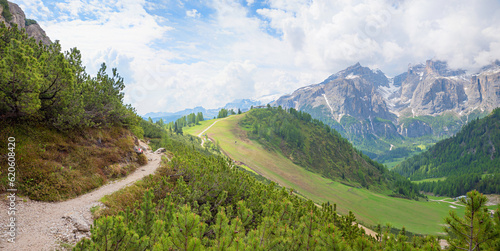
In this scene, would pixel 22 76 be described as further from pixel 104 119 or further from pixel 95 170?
pixel 104 119

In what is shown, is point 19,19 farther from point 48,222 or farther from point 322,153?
point 322,153

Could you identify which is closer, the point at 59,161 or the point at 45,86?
the point at 45,86

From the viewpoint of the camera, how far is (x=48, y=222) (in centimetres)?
1212

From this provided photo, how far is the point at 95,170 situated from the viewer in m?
20.5

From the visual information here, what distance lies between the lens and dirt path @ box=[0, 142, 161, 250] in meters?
10.3

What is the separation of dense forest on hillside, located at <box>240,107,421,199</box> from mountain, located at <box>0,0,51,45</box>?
112 metres

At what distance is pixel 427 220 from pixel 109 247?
4821 inches

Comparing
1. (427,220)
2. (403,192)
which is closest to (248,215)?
(427,220)

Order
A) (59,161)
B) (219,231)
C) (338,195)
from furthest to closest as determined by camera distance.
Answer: (338,195)
(59,161)
(219,231)

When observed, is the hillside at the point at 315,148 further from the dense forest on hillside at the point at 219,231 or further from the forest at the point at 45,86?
the dense forest on hillside at the point at 219,231

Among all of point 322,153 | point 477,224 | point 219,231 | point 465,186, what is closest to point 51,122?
point 219,231

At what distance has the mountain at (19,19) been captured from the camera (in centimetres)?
6562

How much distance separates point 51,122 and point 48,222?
10.8 meters

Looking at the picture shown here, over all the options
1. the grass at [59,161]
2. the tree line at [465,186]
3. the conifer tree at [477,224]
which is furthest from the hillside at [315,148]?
the conifer tree at [477,224]
